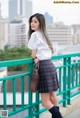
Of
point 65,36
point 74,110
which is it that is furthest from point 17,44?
point 74,110

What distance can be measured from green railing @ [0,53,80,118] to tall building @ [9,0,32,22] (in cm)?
5951

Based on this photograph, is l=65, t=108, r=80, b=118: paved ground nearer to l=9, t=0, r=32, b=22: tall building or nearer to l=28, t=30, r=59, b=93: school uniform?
l=28, t=30, r=59, b=93: school uniform

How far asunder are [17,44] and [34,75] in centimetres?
5841

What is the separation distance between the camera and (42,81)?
2406 mm

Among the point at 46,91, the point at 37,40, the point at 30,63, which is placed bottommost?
the point at 46,91

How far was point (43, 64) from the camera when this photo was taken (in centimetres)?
239

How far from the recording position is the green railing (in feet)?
7.86

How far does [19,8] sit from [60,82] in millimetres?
65850

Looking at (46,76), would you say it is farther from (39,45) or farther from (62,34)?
(62,34)

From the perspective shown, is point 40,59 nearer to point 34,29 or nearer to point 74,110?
point 34,29

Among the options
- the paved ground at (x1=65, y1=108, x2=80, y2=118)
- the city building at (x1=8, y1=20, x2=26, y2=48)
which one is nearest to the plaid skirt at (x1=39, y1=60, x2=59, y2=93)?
the paved ground at (x1=65, y1=108, x2=80, y2=118)

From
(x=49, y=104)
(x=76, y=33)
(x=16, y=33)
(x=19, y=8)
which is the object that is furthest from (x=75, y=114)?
(x=19, y=8)

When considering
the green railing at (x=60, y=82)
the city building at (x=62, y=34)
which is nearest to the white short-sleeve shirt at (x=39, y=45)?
the green railing at (x=60, y=82)

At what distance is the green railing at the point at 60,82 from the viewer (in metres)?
2.39
